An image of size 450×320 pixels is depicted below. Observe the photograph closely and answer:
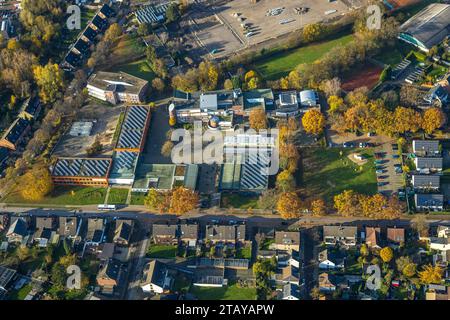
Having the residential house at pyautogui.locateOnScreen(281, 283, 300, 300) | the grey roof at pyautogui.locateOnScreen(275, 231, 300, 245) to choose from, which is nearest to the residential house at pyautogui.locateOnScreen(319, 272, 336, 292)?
the residential house at pyautogui.locateOnScreen(281, 283, 300, 300)

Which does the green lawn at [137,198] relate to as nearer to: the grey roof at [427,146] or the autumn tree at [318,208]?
the autumn tree at [318,208]

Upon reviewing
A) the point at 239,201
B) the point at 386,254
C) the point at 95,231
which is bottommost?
A: the point at 386,254

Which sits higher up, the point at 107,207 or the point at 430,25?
the point at 430,25

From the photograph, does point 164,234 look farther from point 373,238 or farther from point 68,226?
point 373,238

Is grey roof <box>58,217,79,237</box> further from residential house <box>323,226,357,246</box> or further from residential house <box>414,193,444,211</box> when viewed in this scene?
residential house <box>414,193,444,211</box>

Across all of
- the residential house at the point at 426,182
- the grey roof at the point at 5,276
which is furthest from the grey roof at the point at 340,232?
the grey roof at the point at 5,276

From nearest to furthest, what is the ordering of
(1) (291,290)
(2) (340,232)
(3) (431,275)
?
(3) (431,275) < (1) (291,290) < (2) (340,232)

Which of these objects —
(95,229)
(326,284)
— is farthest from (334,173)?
(95,229)
